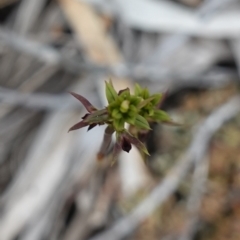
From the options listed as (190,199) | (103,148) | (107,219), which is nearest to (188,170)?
(190,199)

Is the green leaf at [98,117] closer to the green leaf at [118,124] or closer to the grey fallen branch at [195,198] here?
the green leaf at [118,124]

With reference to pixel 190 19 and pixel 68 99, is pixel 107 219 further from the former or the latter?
pixel 190 19

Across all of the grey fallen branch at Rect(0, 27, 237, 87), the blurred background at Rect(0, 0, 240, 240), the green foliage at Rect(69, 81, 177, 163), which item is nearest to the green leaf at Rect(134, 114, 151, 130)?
the green foliage at Rect(69, 81, 177, 163)

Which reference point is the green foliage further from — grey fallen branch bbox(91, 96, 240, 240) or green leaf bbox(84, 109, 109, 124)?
grey fallen branch bbox(91, 96, 240, 240)

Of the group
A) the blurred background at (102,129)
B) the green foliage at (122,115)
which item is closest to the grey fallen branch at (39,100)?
the blurred background at (102,129)

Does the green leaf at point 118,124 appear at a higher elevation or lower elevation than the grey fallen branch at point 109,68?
higher

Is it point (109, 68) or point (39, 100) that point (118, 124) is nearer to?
point (109, 68)

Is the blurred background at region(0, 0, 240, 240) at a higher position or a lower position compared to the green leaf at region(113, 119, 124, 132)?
lower

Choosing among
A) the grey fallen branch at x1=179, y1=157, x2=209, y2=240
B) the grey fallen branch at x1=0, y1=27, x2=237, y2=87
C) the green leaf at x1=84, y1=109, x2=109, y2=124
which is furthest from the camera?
the grey fallen branch at x1=0, y1=27, x2=237, y2=87
